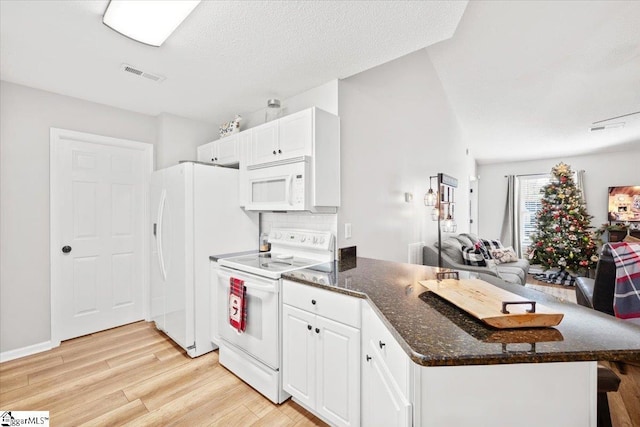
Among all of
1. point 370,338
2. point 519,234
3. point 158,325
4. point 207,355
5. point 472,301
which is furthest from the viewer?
point 519,234

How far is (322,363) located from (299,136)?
162 cm

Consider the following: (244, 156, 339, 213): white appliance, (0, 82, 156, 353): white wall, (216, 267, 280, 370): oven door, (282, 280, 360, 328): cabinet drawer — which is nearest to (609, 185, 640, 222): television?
(244, 156, 339, 213): white appliance

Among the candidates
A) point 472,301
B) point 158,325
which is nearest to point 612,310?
point 472,301

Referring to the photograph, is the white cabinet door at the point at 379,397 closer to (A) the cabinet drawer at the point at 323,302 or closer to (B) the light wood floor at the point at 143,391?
(A) the cabinet drawer at the point at 323,302

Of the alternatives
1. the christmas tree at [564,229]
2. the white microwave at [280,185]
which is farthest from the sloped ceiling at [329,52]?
the christmas tree at [564,229]

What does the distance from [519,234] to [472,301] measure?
24.9 ft

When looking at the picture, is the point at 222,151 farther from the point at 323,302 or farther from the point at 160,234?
the point at 323,302

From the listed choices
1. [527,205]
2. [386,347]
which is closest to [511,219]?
[527,205]

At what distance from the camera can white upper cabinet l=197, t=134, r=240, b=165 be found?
116 inches

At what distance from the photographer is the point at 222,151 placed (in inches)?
123

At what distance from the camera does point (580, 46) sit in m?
3.10

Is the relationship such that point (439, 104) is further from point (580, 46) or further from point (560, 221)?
point (560, 221)

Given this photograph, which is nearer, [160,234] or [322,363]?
[322,363]

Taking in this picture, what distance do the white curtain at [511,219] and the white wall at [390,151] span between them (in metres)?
3.90
